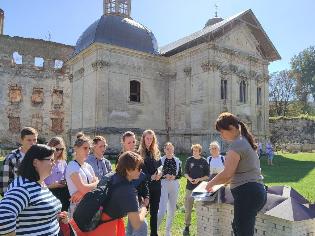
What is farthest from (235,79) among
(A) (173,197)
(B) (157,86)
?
(A) (173,197)

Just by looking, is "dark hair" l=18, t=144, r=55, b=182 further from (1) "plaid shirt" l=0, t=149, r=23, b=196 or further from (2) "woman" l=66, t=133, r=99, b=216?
(1) "plaid shirt" l=0, t=149, r=23, b=196

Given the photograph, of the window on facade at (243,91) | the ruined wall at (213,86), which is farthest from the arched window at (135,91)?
the window on facade at (243,91)

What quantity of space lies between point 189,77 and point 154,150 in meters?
20.3

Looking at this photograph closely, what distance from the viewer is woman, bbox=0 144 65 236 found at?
282 centimetres

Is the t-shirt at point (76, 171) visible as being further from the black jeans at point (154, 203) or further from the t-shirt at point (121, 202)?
the t-shirt at point (121, 202)

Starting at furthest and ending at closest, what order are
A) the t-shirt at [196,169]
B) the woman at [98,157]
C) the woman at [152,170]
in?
the t-shirt at [196,169] < the woman at [152,170] < the woman at [98,157]

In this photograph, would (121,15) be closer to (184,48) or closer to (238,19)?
(184,48)

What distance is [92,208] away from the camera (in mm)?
3486

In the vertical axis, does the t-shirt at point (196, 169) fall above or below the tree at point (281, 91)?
below

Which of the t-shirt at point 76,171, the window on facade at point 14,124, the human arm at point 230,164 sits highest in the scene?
the window on facade at point 14,124

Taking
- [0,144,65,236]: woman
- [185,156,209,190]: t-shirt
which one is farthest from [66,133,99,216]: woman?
[185,156,209,190]: t-shirt

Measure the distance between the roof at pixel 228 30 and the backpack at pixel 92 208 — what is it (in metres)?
23.4

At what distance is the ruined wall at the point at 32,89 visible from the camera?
34.7m

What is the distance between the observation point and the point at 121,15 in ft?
92.9
